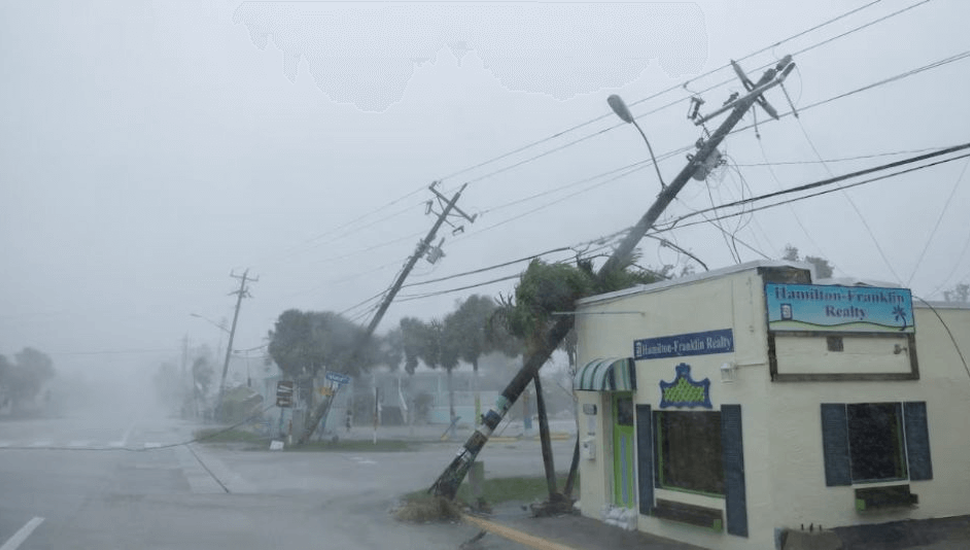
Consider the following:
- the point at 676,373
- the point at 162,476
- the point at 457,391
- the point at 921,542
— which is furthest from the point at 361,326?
the point at 921,542

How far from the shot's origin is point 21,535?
12.9 metres

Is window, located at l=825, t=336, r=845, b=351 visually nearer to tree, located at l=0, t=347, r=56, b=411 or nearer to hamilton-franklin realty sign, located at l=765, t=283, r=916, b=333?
hamilton-franklin realty sign, located at l=765, t=283, r=916, b=333

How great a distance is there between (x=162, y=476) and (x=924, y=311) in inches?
774

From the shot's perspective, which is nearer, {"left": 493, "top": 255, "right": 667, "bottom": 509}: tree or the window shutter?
the window shutter

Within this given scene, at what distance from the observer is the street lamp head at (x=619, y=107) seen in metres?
14.0

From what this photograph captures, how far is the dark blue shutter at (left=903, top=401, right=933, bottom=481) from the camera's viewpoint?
1180 cm

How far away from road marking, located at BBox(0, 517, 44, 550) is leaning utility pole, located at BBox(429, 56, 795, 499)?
270 inches

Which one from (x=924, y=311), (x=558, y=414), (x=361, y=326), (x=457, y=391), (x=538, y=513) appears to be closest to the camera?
(x=924, y=311)

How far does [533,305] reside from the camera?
15.6 metres

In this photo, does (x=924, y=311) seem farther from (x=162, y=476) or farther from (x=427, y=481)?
(x=162, y=476)

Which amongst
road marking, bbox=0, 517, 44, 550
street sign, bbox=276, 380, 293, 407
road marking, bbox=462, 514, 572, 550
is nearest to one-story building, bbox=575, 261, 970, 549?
road marking, bbox=462, 514, 572, 550

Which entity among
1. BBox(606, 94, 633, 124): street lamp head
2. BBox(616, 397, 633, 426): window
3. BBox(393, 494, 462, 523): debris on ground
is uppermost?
BBox(606, 94, 633, 124): street lamp head

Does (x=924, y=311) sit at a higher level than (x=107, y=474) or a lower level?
higher

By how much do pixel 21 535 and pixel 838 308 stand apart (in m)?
12.2
